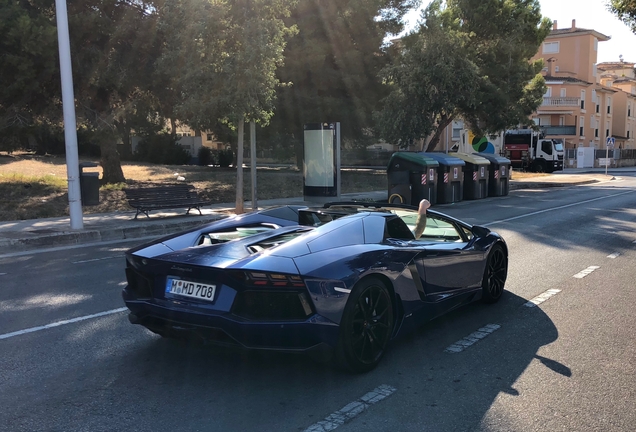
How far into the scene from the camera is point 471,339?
5527 mm

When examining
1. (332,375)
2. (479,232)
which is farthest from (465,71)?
(332,375)

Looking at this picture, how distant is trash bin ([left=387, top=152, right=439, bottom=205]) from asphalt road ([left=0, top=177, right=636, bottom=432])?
11.3 metres

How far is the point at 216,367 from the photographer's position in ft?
15.6

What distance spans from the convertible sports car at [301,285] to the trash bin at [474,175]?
56.2ft

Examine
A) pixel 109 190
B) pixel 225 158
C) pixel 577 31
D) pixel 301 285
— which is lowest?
pixel 109 190

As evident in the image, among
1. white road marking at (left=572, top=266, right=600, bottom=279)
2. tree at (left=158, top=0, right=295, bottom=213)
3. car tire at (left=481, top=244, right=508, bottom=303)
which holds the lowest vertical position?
white road marking at (left=572, top=266, right=600, bottom=279)

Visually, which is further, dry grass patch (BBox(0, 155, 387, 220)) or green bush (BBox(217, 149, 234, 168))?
green bush (BBox(217, 149, 234, 168))

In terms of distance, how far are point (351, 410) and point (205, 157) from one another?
3762 centimetres

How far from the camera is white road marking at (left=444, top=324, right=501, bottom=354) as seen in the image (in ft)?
17.2

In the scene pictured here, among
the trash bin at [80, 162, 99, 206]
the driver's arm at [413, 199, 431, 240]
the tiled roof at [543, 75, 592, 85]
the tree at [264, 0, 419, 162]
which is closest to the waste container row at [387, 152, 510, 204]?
the tree at [264, 0, 419, 162]

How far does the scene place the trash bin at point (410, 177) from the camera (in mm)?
18812

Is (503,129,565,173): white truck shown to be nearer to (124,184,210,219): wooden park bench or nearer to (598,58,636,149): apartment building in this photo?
(598,58,636,149): apartment building

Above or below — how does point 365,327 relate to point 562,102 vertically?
below

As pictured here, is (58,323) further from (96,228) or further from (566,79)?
(566,79)
